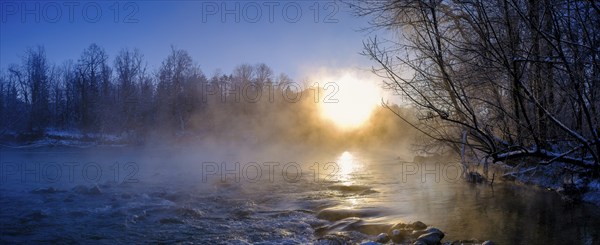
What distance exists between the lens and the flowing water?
31.7 ft

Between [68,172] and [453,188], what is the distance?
65.9ft

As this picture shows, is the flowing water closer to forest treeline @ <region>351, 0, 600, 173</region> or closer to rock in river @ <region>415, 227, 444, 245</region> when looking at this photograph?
rock in river @ <region>415, 227, 444, 245</region>

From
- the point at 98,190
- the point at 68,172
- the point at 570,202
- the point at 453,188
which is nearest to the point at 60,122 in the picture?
the point at 68,172

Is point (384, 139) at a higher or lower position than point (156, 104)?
lower

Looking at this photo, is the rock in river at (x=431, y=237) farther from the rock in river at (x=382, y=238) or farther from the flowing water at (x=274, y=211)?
the rock in river at (x=382, y=238)

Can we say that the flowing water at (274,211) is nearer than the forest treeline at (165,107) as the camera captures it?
Yes

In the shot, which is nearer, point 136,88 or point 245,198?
point 245,198

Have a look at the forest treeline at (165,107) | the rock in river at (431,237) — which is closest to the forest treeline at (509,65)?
the rock in river at (431,237)

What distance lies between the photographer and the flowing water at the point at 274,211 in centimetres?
967

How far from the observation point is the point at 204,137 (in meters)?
56.0

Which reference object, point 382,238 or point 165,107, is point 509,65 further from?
point 165,107

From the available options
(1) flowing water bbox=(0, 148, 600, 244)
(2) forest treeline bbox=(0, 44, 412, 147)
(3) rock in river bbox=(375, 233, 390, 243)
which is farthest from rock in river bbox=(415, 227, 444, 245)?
(2) forest treeline bbox=(0, 44, 412, 147)

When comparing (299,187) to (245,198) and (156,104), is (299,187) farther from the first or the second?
(156,104)

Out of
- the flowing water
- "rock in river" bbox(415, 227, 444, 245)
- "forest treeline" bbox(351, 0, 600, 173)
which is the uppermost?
"forest treeline" bbox(351, 0, 600, 173)
